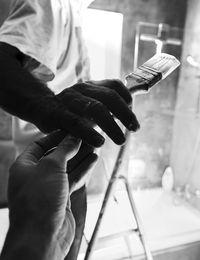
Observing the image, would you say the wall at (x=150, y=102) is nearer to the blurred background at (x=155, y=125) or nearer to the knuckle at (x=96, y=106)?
the blurred background at (x=155, y=125)

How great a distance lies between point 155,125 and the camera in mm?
1734

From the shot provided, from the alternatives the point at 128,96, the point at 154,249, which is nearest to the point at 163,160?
the point at 154,249

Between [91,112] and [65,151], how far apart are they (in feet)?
0.21

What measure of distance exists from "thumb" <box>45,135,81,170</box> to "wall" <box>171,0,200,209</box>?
53.7 inches

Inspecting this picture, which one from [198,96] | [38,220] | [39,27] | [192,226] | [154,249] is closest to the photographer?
[38,220]

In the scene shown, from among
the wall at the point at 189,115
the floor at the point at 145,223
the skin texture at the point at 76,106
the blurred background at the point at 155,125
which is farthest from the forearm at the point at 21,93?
the wall at the point at 189,115

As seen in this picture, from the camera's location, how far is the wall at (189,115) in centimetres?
161

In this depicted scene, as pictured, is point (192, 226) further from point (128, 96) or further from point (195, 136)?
point (128, 96)

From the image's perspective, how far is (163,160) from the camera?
1806 mm

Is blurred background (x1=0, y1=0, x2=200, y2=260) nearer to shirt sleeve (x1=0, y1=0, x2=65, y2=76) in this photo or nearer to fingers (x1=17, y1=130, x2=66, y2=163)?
shirt sleeve (x1=0, y1=0, x2=65, y2=76)

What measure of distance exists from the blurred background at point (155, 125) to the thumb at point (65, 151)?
2.86ft

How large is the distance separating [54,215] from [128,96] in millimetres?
203

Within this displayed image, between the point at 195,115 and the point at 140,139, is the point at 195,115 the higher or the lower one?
the higher one

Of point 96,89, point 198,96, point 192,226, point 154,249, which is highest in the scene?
point 96,89
